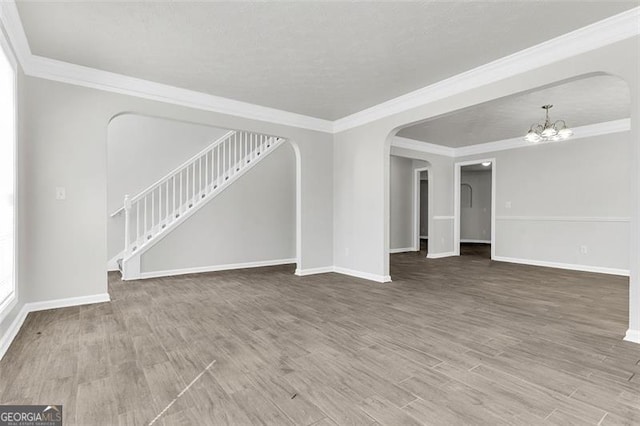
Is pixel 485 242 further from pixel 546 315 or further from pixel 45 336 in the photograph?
pixel 45 336

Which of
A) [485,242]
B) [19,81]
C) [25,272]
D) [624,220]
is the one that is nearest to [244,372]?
[25,272]

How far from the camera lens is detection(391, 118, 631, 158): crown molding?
219 inches

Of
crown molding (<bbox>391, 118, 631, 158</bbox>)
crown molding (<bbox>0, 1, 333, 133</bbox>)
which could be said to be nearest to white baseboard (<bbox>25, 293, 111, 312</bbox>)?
crown molding (<bbox>0, 1, 333, 133</bbox>)

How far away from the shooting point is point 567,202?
614 cm

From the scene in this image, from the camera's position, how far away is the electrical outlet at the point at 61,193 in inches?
135

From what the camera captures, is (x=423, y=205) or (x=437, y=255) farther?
(x=423, y=205)

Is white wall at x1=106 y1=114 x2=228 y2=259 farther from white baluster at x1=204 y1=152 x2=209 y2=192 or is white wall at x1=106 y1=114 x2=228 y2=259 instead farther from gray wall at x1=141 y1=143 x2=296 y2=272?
gray wall at x1=141 y1=143 x2=296 y2=272

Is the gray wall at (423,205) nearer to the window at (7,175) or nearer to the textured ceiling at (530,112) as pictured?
the textured ceiling at (530,112)

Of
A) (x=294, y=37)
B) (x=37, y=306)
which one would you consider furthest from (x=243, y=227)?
(x=294, y=37)

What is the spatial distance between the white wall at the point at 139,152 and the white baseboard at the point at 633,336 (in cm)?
651

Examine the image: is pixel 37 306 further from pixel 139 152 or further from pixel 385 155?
pixel 385 155

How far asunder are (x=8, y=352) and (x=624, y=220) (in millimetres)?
8209

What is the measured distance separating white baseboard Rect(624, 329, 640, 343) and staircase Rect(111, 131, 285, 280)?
5.13m

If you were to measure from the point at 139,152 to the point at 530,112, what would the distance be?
6962mm
